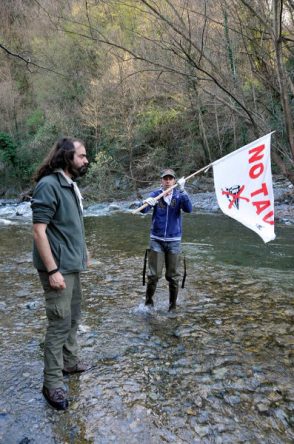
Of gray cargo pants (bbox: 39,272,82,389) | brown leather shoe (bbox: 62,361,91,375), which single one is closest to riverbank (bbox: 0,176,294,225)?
brown leather shoe (bbox: 62,361,91,375)

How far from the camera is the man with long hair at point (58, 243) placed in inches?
119

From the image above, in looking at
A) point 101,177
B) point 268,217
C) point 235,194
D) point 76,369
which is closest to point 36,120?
point 101,177

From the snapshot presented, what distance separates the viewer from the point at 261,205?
4.66m

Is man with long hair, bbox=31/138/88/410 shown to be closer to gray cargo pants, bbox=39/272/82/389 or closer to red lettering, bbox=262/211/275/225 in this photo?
gray cargo pants, bbox=39/272/82/389

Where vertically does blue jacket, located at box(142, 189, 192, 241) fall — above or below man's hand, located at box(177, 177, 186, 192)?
below

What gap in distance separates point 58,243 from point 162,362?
→ 175 cm

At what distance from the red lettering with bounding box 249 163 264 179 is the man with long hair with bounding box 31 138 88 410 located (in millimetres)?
2293

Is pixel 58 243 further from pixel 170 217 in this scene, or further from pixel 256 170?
pixel 256 170

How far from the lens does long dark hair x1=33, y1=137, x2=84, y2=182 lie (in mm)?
3195

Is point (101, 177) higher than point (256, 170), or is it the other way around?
point (101, 177)

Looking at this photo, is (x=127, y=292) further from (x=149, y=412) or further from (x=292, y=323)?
(x=149, y=412)

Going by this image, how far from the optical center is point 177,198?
5266 millimetres

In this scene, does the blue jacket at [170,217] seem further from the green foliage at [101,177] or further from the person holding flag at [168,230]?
the green foliage at [101,177]

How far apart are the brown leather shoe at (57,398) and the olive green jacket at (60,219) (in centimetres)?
98
